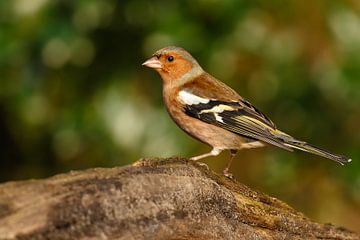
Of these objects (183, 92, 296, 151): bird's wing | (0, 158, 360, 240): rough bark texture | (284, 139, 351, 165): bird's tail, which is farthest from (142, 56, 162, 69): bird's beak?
(0, 158, 360, 240): rough bark texture

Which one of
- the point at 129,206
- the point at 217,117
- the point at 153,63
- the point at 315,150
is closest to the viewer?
the point at 129,206

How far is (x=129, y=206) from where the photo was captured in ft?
10.6

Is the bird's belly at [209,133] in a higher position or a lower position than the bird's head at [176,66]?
lower

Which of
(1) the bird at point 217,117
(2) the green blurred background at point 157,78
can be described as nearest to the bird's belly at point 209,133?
(1) the bird at point 217,117

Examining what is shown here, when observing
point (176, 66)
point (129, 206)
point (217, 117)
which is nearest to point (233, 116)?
point (217, 117)

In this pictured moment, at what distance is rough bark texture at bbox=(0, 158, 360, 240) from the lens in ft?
9.82

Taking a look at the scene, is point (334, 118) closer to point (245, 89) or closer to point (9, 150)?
point (245, 89)

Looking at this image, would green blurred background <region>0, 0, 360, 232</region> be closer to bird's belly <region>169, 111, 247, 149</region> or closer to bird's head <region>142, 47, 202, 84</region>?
bird's head <region>142, 47, 202, 84</region>

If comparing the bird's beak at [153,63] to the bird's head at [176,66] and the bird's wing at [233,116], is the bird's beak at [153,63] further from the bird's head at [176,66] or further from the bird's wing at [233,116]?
the bird's wing at [233,116]

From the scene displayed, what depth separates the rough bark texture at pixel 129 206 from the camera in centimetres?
299

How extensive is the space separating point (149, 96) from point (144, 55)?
32 cm

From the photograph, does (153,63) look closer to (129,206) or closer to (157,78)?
(157,78)

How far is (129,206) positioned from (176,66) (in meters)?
3.20

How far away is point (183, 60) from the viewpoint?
6.28 metres
